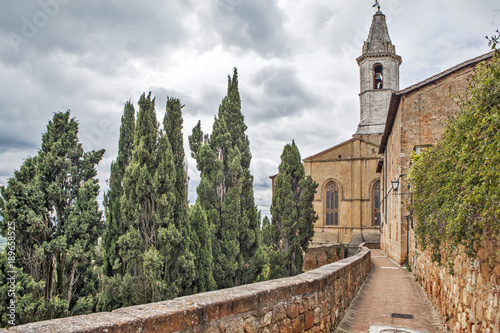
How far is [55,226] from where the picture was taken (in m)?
Answer: 9.81

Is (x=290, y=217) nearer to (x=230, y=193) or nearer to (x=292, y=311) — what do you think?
(x=230, y=193)

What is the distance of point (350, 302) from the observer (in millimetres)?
7602

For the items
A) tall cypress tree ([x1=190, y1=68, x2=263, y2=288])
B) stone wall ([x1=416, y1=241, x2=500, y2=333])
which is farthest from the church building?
stone wall ([x1=416, y1=241, x2=500, y2=333])

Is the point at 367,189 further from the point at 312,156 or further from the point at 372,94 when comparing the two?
the point at 372,94

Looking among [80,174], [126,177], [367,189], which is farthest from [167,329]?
[367,189]

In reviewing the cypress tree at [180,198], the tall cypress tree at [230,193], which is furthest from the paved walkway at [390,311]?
the tall cypress tree at [230,193]

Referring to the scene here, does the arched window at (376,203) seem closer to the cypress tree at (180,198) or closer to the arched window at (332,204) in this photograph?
the arched window at (332,204)

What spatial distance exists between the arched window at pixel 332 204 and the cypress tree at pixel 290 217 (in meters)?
13.5

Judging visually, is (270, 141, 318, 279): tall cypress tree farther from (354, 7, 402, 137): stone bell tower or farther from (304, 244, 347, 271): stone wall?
(354, 7, 402, 137): stone bell tower

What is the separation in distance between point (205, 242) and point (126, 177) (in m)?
4.67

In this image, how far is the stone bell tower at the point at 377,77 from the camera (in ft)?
130

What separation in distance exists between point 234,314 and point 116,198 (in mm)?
13644

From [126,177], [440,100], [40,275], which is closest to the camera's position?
[40,275]

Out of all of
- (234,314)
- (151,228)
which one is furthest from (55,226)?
(234,314)
